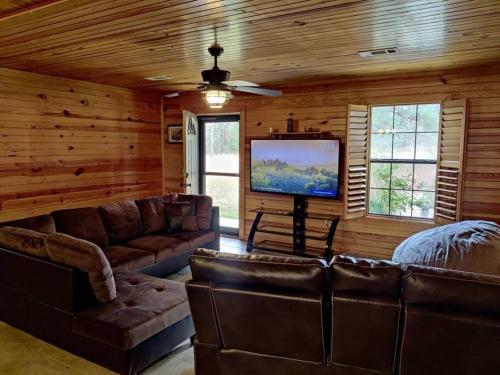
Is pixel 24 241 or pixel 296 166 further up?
pixel 296 166

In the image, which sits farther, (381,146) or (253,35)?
(381,146)

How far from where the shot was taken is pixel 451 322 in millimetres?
1733

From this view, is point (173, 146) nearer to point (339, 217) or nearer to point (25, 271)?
point (339, 217)

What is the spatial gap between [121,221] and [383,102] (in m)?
3.56

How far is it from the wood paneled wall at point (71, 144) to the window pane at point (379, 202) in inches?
145

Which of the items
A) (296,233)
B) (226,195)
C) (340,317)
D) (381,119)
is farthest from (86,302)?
(381,119)

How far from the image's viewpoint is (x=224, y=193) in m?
6.61

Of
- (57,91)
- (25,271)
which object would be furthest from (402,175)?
(57,91)

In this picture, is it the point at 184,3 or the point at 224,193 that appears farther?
the point at 224,193

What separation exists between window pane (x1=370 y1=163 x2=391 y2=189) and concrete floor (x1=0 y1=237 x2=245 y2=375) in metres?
3.40

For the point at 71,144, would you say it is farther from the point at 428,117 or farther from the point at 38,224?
the point at 428,117

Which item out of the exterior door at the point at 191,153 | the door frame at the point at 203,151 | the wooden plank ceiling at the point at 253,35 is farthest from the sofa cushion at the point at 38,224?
the door frame at the point at 203,151

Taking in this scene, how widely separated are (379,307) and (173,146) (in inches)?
215

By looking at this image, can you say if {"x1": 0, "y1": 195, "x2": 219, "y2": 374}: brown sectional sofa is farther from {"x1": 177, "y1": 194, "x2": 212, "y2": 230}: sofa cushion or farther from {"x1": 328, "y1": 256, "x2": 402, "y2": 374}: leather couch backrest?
{"x1": 177, "y1": 194, "x2": 212, "y2": 230}: sofa cushion
